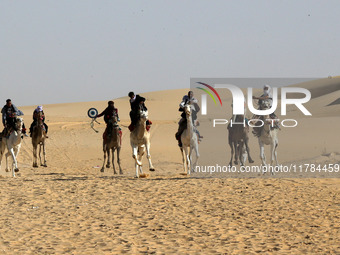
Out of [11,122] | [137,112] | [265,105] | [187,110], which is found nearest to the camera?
[137,112]

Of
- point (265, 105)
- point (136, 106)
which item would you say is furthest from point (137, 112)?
point (265, 105)

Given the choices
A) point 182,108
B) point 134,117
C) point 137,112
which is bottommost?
point 134,117

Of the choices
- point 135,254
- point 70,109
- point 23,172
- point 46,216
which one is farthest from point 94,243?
point 70,109

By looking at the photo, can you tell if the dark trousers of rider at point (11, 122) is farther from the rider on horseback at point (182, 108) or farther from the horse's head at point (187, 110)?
the horse's head at point (187, 110)

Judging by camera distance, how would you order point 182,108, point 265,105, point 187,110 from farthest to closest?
point 265,105, point 182,108, point 187,110

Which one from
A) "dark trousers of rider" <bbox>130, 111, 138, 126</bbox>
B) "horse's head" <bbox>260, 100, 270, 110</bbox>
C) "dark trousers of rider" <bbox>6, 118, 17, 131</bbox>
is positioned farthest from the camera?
"dark trousers of rider" <bbox>6, 118, 17, 131</bbox>

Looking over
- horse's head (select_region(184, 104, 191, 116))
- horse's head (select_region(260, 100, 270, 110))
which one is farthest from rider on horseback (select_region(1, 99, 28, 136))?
horse's head (select_region(260, 100, 270, 110))

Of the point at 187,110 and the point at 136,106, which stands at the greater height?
the point at 136,106

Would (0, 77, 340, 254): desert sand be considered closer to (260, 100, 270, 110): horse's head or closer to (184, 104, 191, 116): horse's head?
(184, 104, 191, 116): horse's head

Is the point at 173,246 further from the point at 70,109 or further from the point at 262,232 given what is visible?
the point at 70,109

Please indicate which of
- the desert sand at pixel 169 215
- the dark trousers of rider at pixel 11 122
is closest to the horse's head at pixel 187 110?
the desert sand at pixel 169 215

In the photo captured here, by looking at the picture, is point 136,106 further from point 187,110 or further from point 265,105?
point 265,105

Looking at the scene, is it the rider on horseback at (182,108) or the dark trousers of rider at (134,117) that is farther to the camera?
the rider on horseback at (182,108)

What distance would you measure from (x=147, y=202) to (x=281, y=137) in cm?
2320
